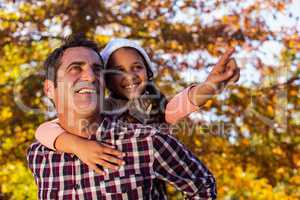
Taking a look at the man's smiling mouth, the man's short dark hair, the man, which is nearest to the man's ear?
the man's short dark hair

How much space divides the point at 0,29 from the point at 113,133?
165 inches

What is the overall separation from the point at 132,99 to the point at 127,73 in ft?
0.42

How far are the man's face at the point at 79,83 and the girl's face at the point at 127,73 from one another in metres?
0.32

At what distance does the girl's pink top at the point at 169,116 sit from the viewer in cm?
214

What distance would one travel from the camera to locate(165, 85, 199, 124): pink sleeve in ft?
7.52

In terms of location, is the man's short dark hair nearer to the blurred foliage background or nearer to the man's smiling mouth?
the man's smiling mouth

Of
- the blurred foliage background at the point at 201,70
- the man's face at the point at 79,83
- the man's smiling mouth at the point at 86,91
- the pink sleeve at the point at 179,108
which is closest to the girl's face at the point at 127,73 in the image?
the pink sleeve at the point at 179,108

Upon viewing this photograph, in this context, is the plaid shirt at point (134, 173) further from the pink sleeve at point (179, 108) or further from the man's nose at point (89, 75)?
the pink sleeve at point (179, 108)

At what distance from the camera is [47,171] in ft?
6.61

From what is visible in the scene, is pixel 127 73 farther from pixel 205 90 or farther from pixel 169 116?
pixel 205 90

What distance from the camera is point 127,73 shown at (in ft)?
8.18

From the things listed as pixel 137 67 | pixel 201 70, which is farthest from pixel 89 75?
pixel 201 70

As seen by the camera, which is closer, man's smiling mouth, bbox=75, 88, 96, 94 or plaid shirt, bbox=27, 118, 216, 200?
plaid shirt, bbox=27, 118, 216, 200

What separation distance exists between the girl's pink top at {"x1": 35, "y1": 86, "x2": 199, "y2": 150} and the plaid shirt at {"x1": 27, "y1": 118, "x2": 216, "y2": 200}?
0.48 feet
